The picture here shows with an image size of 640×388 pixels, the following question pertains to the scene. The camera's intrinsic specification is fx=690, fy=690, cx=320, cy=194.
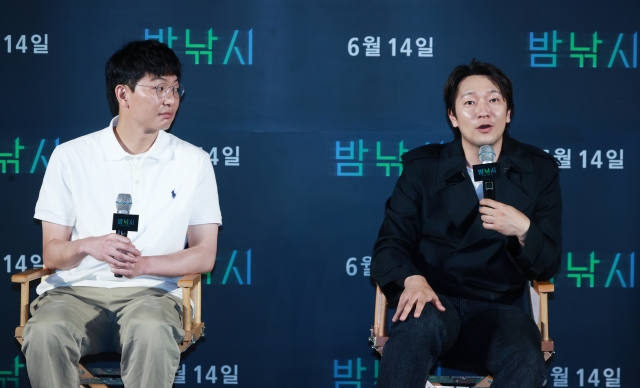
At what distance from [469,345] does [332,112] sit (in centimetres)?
134

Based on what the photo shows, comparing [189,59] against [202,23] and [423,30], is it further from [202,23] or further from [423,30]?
[423,30]

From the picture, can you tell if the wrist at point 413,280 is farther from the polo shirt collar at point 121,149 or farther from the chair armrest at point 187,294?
the polo shirt collar at point 121,149

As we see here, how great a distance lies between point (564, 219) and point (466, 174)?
904 mm

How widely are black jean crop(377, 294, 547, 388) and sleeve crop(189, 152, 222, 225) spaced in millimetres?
927

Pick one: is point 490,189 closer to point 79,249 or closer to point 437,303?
point 437,303

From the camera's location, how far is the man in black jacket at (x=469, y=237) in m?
2.40

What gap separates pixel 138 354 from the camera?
244cm

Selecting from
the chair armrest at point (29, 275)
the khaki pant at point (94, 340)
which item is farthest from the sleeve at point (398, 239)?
the chair armrest at point (29, 275)

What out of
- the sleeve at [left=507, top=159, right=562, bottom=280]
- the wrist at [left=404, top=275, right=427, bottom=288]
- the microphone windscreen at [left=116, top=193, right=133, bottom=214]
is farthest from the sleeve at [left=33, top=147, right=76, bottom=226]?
the sleeve at [left=507, top=159, right=562, bottom=280]

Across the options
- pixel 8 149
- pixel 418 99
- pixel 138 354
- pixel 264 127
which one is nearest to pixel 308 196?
pixel 264 127

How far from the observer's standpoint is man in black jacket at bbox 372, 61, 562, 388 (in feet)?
7.88

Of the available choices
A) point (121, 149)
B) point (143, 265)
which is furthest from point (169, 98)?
point (143, 265)

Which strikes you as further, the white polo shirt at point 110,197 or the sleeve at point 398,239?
the white polo shirt at point 110,197

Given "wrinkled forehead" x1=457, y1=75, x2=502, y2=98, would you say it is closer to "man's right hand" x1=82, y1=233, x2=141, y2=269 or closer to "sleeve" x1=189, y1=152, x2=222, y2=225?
"sleeve" x1=189, y1=152, x2=222, y2=225
